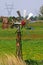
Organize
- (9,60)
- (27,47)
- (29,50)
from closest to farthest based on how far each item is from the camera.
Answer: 1. (9,60)
2. (29,50)
3. (27,47)

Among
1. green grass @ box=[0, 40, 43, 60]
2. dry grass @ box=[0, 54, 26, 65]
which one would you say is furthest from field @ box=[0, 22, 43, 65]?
dry grass @ box=[0, 54, 26, 65]

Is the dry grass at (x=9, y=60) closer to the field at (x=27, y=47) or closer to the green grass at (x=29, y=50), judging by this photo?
the field at (x=27, y=47)

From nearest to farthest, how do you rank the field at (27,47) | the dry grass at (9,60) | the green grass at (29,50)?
the dry grass at (9,60) < the field at (27,47) < the green grass at (29,50)

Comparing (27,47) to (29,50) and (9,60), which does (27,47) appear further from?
(9,60)

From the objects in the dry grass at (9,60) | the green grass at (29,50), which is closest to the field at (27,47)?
the green grass at (29,50)

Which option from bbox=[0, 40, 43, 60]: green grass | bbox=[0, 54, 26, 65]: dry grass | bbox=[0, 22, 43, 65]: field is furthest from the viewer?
bbox=[0, 40, 43, 60]: green grass

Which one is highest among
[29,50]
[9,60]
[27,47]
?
[9,60]

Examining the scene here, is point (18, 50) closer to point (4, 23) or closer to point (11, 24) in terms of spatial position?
point (11, 24)

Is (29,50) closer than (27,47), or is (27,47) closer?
(29,50)

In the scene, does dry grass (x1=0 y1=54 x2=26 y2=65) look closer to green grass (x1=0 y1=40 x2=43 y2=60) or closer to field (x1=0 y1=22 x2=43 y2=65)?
field (x1=0 y1=22 x2=43 y2=65)

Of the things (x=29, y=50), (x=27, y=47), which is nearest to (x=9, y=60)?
(x=29, y=50)

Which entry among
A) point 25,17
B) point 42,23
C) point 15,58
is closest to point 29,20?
point 25,17

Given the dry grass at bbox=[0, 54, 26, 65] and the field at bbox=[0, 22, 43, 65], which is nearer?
the dry grass at bbox=[0, 54, 26, 65]

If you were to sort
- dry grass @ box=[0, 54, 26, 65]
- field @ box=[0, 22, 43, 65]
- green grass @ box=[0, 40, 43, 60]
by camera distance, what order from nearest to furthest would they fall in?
1. dry grass @ box=[0, 54, 26, 65]
2. field @ box=[0, 22, 43, 65]
3. green grass @ box=[0, 40, 43, 60]
